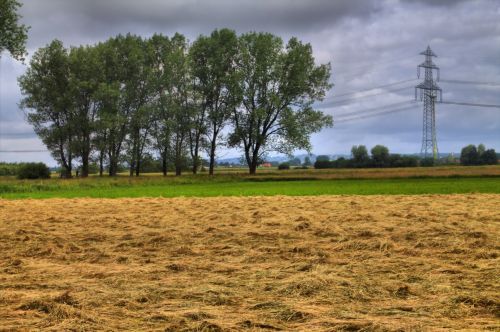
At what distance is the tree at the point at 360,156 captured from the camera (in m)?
76.1

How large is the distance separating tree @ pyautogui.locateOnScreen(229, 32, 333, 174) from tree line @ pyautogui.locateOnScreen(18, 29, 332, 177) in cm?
14

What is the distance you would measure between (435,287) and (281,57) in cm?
6286

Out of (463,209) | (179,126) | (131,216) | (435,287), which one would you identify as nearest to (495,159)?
(179,126)

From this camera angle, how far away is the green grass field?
3328cm

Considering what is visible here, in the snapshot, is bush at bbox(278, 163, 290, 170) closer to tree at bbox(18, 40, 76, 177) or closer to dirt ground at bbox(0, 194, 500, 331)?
tree at bbox(18, 40, 76, 177)

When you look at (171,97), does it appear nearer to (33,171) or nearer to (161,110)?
(161,110)

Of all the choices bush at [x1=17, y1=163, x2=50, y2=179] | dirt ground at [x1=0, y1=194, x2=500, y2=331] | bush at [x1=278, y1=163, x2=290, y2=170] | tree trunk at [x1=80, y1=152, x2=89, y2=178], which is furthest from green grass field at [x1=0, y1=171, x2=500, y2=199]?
bush at [x1=278, y1=163, x2=290, y2=170]

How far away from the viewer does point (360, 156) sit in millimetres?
76938

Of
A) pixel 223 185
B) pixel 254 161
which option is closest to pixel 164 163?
pixel 254 161

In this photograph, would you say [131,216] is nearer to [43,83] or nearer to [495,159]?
[43,83]

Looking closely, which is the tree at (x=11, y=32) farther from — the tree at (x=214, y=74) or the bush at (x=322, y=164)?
the bush at (x=322, y=164)

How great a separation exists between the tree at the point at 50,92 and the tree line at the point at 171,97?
133mm

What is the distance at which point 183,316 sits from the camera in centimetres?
552

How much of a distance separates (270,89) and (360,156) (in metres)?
20.7
